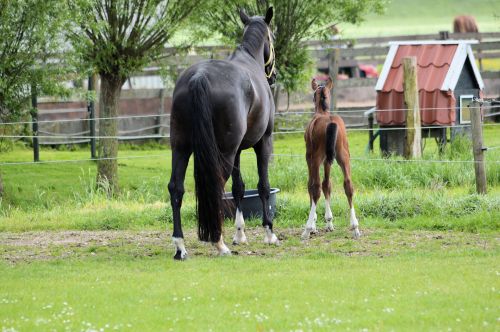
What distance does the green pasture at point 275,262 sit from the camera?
6.57 m

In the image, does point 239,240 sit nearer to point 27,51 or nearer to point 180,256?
point 180,256

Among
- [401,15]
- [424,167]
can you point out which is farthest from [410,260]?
[401,15]

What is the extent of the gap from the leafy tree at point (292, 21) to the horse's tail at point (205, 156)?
28.2ft

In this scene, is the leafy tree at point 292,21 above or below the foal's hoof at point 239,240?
above

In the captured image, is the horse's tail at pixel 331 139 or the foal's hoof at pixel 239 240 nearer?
the horse's tail at pixel 331 139

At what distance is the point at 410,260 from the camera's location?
29.5 feet

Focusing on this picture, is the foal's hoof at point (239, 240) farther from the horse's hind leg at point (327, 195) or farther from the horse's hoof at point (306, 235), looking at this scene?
the horse's hind leg at point (327, 195)

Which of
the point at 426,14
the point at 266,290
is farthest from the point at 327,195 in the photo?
the point at 426,14

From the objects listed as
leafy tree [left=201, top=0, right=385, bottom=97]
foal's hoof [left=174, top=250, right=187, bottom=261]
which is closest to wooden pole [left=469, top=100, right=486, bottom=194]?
foal's hoof [left=174, top=250, right=187, bottom=261]

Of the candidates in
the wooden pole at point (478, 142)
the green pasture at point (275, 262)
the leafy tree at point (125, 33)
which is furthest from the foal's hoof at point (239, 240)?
the leafy tree at point (125, 33)

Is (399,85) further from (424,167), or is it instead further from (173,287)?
(173,287)

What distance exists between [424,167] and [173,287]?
8228 mm

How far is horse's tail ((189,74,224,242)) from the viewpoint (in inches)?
361

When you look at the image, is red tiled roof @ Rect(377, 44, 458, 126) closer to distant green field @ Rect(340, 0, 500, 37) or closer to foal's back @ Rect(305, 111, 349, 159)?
foal's back @ Rect(305, 111, 349, 159)
